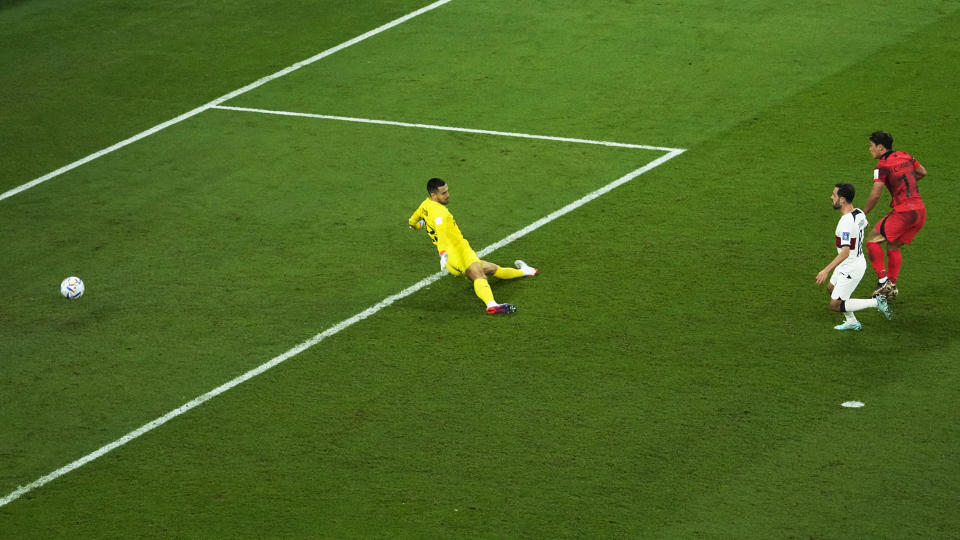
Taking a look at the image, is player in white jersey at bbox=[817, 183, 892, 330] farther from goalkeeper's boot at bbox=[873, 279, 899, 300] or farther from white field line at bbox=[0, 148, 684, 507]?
white field line at bbox=[0, 148, 684, 507]

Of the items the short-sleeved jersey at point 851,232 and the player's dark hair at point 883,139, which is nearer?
the short-sleeved jersey at point 851,232

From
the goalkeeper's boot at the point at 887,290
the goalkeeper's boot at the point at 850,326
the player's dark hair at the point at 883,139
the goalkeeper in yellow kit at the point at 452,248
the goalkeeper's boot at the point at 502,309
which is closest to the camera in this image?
the goalkeeper's boot at the point at 850,326

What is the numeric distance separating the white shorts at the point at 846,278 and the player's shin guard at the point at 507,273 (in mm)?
3212

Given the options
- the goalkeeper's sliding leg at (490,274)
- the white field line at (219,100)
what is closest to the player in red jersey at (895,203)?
the goalkeeper's sliding leg at (490,274)

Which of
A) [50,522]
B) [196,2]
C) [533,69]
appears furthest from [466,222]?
[196,2]

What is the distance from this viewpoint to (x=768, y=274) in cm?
1416

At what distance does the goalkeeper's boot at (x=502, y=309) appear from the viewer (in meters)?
13.6

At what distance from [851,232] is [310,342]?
16.9 feet

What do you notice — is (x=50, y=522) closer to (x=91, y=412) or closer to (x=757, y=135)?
(x=91, y=412)

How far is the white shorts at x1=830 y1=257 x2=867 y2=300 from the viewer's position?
42.3 ft

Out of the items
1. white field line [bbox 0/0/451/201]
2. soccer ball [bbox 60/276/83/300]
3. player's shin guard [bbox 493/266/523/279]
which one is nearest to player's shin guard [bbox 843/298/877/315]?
player's shin guard [bbox 493/266/523/279]

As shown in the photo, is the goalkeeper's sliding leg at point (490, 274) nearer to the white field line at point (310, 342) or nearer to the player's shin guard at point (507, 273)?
the player's shin guard at point (507, 273)

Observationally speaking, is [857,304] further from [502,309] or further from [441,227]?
[441,227]

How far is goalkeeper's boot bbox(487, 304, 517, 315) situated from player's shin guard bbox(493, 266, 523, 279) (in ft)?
2.25
